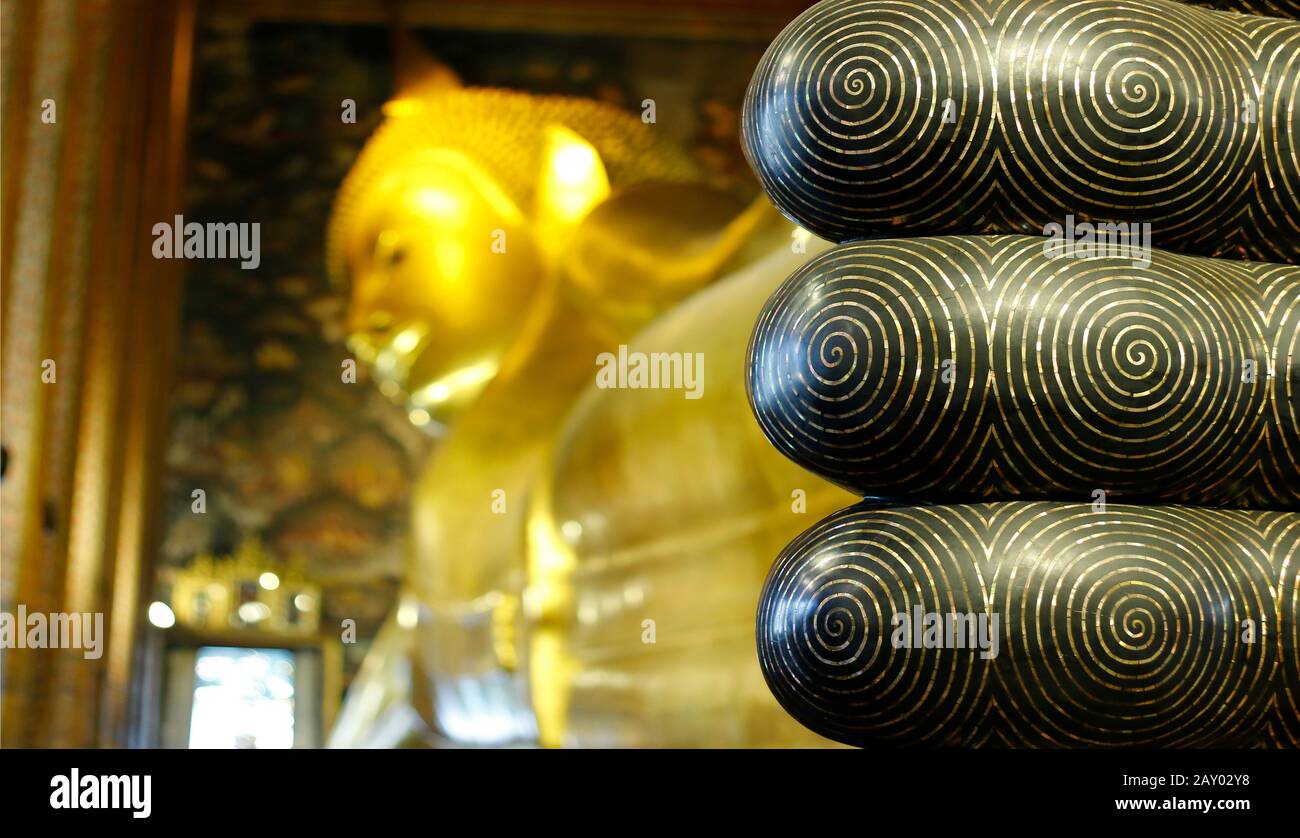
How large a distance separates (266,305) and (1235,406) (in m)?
5.31

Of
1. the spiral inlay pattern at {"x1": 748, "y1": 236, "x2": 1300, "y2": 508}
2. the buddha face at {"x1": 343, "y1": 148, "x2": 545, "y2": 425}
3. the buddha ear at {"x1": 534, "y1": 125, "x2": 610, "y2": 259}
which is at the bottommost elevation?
the spiral inlay pattern at {"x1": 748, "y1": 236, "x2": 1300, "y2": 508}

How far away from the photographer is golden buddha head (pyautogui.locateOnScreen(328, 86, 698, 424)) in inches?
224

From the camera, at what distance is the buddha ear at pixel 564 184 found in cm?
571

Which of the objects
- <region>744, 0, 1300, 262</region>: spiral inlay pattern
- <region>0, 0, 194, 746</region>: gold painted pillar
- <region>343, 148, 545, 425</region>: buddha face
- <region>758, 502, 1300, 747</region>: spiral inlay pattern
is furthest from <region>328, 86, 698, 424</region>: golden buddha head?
<region>758, 502, 1300, 747</region>: spiral inlay pattern

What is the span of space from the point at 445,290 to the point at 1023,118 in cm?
448

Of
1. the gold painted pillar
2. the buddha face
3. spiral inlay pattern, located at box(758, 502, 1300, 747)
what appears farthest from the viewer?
the buddha face

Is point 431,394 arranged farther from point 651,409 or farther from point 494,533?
point 651,409

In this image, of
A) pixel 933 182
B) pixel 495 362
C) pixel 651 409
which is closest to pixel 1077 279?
pixel 933 182

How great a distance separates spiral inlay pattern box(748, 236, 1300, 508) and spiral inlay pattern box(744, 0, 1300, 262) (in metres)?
0.06

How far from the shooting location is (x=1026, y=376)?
134 cm

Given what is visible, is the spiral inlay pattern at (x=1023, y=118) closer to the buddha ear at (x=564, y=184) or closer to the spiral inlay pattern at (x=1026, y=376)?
the spiral inlay pattern at (x=1026, y=376)

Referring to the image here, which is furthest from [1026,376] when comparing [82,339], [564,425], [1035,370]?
[82,339]

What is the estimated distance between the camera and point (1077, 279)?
138 centimetres

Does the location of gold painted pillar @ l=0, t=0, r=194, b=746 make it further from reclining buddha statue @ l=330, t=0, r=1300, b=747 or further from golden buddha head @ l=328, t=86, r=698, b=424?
reclining buddha statue @ l=330, t=0, r=1300, b=747
